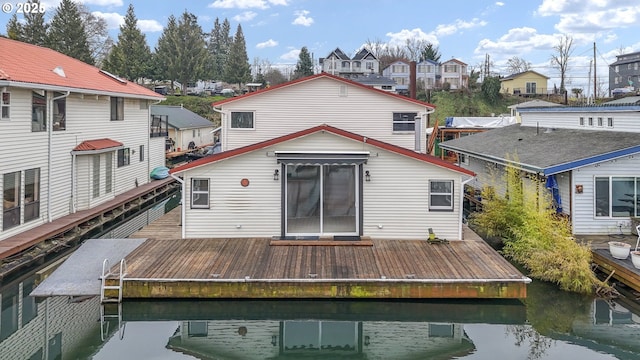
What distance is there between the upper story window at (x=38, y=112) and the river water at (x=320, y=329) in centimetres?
593

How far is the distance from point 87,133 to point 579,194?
55.2 ft

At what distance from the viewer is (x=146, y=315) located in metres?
9.18

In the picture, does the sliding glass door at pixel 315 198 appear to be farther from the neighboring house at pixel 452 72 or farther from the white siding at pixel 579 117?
the neighboring house at pixel 452 72

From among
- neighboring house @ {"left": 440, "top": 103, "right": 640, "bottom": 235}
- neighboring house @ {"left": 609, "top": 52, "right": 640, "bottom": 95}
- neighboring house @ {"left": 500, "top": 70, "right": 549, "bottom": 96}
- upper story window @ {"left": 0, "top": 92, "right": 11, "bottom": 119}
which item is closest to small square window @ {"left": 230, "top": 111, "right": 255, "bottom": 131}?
upper story window @ {"left": 0, "top": 92, "right": 11, "bottom": 119}

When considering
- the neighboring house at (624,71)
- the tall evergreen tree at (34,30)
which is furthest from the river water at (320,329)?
the neighboring house at (624,71)

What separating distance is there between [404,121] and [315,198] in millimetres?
5464

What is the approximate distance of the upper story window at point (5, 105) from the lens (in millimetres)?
12328

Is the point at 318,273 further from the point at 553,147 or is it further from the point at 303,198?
the point at 553,147

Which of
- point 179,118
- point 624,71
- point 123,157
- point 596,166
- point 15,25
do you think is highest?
point 624,71

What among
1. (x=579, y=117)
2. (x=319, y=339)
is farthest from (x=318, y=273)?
(x=579, y=117)

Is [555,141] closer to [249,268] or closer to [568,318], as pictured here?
[568,318]

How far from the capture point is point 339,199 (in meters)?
12.4

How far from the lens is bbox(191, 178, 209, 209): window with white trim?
1226cm

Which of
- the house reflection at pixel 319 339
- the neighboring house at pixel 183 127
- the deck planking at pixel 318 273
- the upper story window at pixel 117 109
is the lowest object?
the house reflection at pixel 319 339
